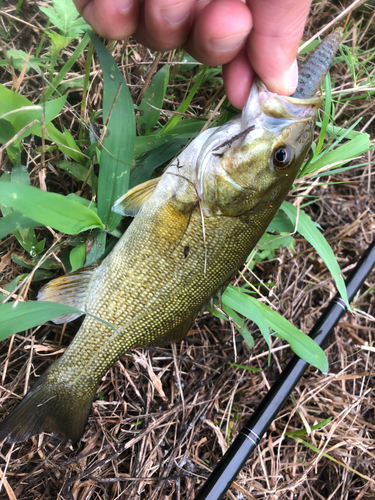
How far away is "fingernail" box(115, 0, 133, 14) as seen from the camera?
1.49 metres

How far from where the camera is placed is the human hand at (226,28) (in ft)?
4.65

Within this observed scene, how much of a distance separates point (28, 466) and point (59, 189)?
71.3 inches

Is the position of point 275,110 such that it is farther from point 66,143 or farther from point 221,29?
point 66,143

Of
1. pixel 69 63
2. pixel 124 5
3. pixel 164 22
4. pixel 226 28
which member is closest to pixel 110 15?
pixel 124 5

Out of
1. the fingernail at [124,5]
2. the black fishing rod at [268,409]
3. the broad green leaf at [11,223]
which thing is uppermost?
the fingernail at [124,5]

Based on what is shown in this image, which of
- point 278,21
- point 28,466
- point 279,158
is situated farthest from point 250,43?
point 28,466

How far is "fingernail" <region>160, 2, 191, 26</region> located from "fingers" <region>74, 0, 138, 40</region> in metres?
0.19

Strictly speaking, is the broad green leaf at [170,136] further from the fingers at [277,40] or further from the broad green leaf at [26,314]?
the broad green leaf at [26,314]

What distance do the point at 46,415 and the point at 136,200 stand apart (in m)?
1.31

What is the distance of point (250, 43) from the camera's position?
1.54 m

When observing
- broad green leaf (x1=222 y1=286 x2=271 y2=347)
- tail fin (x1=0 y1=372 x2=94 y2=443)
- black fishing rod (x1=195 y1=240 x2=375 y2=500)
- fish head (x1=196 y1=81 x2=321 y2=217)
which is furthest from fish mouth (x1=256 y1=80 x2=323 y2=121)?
tail fin (x1=0 y1=372 x2=94 y2=443)

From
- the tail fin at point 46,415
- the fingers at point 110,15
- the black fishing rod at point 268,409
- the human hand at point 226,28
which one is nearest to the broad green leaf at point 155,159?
the human hand at point 226,28

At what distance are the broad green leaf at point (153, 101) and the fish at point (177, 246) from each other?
0.47 m

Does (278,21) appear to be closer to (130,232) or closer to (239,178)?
(239,178)
